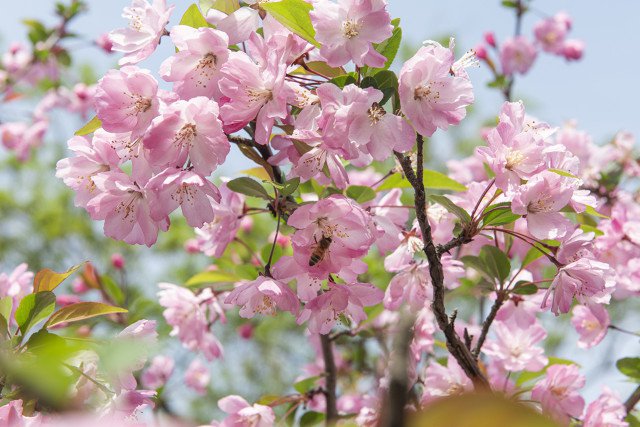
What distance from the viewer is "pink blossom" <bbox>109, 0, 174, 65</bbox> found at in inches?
55.7

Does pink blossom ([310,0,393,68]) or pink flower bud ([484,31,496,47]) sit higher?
pink blossom ([310,0,393,68])

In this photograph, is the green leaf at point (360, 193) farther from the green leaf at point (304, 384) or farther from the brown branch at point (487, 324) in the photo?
the green leaf at point (304, 384)

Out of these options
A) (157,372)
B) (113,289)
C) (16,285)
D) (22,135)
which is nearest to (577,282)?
(16,285)

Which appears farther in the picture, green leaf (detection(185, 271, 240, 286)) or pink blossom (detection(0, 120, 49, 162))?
pink blossom (detection(0, 120, 49, 162))

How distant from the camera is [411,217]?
6.27 feet

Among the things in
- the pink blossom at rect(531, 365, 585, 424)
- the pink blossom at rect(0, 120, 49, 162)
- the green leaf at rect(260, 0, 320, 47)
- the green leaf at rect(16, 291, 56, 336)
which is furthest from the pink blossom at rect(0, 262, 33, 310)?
the pink blossom at rect(0, 120, 49, 162)

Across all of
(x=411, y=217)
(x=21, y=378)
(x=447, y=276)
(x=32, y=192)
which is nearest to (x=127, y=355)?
(x=21, y=378)

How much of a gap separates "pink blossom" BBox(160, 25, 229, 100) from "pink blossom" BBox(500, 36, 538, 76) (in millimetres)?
3185

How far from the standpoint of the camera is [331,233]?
1262mm

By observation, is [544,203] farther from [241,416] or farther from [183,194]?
[241,416]

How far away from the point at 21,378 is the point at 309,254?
0.93 meters

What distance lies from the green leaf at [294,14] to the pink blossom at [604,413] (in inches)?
49.0

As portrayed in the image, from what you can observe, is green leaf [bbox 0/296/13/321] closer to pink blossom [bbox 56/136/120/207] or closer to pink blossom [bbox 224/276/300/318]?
pink blossom [bbox 56/136/120/207]

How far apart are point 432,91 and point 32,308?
939mm
